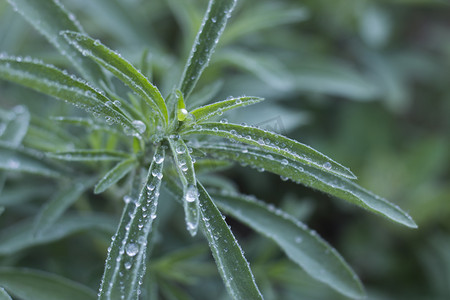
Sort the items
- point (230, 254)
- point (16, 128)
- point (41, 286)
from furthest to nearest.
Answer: point (16, 128) → point (41, 286) → point (230, 254)

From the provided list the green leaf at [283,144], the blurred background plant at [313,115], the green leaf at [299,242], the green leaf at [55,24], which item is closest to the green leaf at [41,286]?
the blurred background plant at [313,115]

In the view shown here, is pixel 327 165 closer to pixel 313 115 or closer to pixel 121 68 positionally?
pixel 121 68

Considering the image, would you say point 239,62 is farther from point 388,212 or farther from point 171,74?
point 388,212

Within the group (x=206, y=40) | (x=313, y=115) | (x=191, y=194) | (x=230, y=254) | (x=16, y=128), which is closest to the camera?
(x=191, y=194)

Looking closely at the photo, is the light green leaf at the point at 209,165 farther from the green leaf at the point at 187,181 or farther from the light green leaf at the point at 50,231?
the light green leaf at the point at 50,231

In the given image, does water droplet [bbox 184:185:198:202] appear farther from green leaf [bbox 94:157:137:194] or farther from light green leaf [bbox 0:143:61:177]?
light green leaf [bbox 0:143:61:177]

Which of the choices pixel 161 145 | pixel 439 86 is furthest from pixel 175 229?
pixel 439 86

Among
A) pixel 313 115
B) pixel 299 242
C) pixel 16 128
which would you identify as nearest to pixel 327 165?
pixel 299 242
